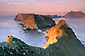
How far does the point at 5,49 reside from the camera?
17.6ft

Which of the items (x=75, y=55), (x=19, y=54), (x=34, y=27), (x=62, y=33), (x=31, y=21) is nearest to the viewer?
(x=19, y=54)

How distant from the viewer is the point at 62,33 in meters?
22.7

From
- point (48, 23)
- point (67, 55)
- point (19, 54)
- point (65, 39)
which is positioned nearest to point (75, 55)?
point (67, 55)

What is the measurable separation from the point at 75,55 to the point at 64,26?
10480mm

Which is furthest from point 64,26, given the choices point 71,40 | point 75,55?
point 75,55

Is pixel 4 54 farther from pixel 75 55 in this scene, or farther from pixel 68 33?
pixel 68 33

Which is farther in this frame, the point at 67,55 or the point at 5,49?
the point at 67,55

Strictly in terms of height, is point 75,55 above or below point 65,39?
below

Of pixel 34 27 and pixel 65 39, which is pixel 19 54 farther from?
pixel 34 27

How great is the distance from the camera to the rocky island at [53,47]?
5773mm

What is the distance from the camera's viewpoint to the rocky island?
5.77 meters

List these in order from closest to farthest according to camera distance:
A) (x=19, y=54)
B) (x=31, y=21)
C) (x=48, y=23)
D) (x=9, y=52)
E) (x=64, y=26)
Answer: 1. (x=9, y=52)
2. (x=19, y=54)
3. (x=64, y=26)
4. (x=31, y=21)
5. (x=48, y=23)

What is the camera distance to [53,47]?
14.9 m

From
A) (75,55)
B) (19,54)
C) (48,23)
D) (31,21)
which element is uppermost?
(19,54)
